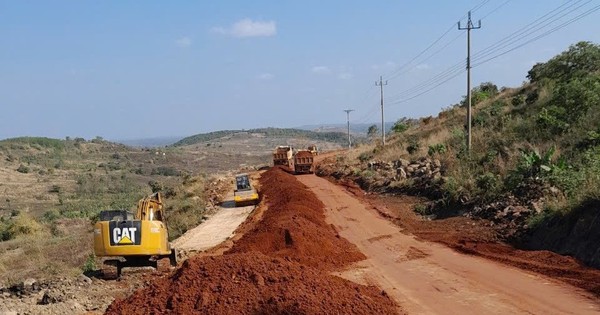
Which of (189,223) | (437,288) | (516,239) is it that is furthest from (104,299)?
(189,223)

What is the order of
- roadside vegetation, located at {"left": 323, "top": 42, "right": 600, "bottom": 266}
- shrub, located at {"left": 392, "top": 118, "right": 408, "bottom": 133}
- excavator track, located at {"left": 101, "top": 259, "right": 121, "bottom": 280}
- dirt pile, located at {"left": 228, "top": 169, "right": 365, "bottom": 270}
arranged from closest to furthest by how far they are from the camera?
1. excavator track, located at {"left": 101, "top": 259, "right": 121, "bottom": 280}
2. dirt pile, located at {"left": 228, "top": 169, "right": 365, "bottom": 270}
3. roadside vegetation, located at {"left": 323, "top": 42, "right": 600, "bottom": 266}
4. shrub, located at {"left": 392, "top": 118, "right": 408, "bottom": 133}

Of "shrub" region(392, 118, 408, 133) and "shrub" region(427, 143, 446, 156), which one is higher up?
"shrub" region(392, 118, 408, 133)

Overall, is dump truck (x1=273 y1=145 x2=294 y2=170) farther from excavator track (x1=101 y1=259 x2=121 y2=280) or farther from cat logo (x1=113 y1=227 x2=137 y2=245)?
cat logo (x1=113 y1=227 x2=137 y2=245)

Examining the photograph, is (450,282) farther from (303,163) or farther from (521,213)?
(303,163)

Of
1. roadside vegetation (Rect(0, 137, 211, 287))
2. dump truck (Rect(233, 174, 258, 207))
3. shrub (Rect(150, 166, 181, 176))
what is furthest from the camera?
shrub (Rect(150, 166, 181, 176))

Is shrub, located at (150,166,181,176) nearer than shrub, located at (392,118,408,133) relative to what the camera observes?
No

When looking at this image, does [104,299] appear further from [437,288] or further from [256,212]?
[256,212]

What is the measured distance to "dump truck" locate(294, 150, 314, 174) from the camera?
146 ft

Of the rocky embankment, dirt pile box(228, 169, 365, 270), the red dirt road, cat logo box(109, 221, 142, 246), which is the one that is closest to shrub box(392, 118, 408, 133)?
the rocky embankment

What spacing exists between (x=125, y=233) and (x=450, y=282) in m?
7.51

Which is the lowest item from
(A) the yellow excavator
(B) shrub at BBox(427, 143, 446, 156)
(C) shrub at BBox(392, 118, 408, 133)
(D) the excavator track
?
(D) the excavator track

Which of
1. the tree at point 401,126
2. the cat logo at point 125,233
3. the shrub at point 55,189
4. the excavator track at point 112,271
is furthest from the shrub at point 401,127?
the cat logo at point 125,233

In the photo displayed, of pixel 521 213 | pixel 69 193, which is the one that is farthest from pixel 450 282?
pixel 69 193

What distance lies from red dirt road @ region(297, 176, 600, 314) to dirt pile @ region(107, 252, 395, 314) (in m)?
0.90
